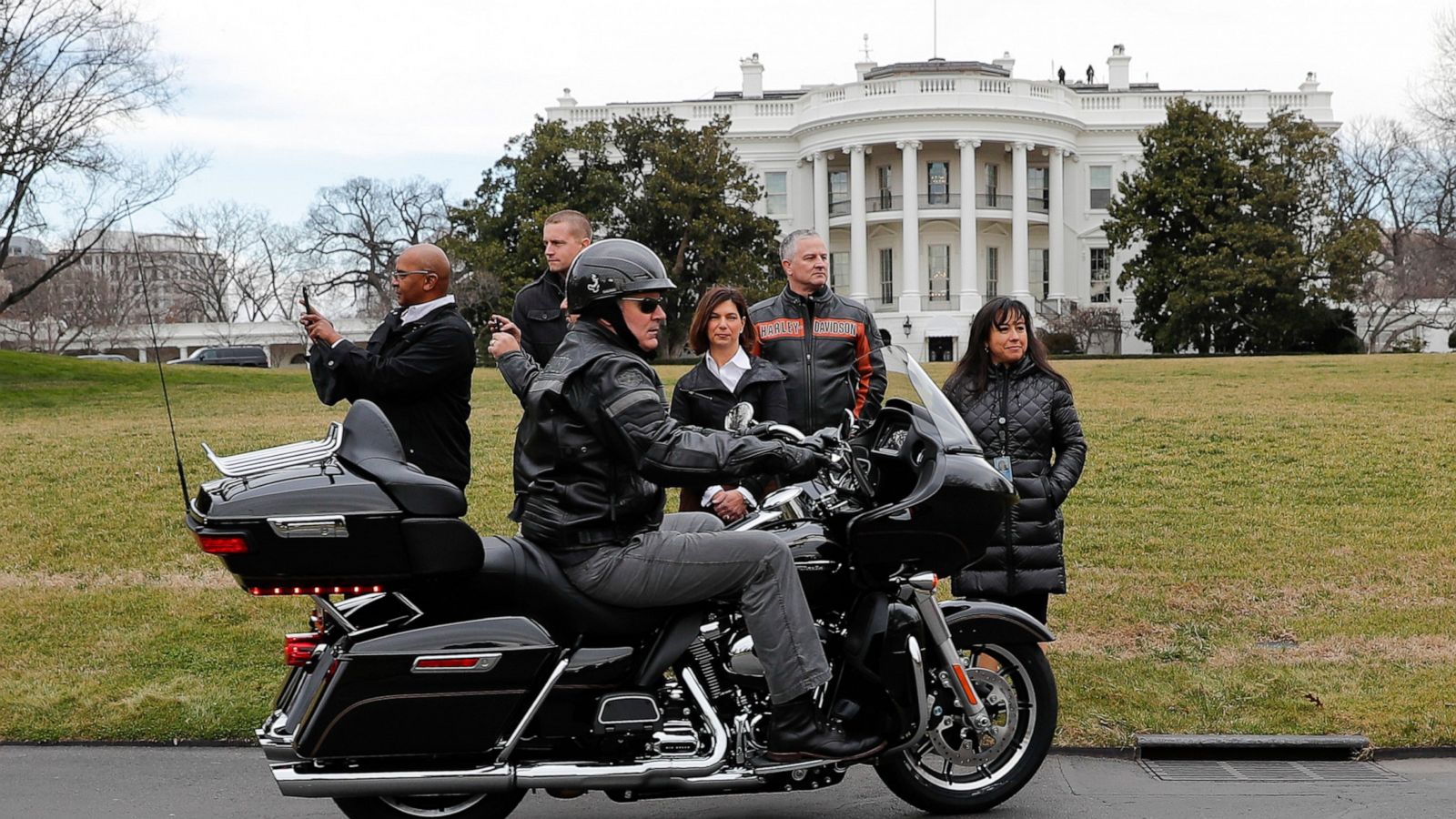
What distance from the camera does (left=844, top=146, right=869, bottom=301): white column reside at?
6594 cm

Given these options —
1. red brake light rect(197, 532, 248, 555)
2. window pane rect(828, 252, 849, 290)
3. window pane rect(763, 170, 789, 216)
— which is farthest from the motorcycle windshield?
window pane rect(763, 170, 789, 216)

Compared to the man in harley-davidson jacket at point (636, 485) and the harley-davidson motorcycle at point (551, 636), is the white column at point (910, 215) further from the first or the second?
the man in harley-davidson jacket at point (636, 485)

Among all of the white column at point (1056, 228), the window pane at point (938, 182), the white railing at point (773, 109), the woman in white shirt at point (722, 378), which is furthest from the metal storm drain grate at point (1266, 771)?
the white railing at point (773, 109)

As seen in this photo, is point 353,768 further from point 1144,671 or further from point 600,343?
point 1144,671

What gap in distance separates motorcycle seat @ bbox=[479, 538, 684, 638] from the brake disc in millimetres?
1211

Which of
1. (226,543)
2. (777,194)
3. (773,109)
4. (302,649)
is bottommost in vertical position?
(302,649)

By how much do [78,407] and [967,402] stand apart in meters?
21.8

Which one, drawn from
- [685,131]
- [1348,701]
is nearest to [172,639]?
[1348,701]

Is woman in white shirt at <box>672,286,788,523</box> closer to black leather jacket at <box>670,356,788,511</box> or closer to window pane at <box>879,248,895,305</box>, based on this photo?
black leather jacket at <box>670,356,788,511</box>

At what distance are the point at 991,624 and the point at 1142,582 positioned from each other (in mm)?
5023

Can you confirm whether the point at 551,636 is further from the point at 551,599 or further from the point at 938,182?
the point at 938,182

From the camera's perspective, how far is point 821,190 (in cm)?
6825

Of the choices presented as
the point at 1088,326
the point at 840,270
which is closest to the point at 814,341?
the point at 1088,326

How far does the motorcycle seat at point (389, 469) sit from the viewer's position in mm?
4285
